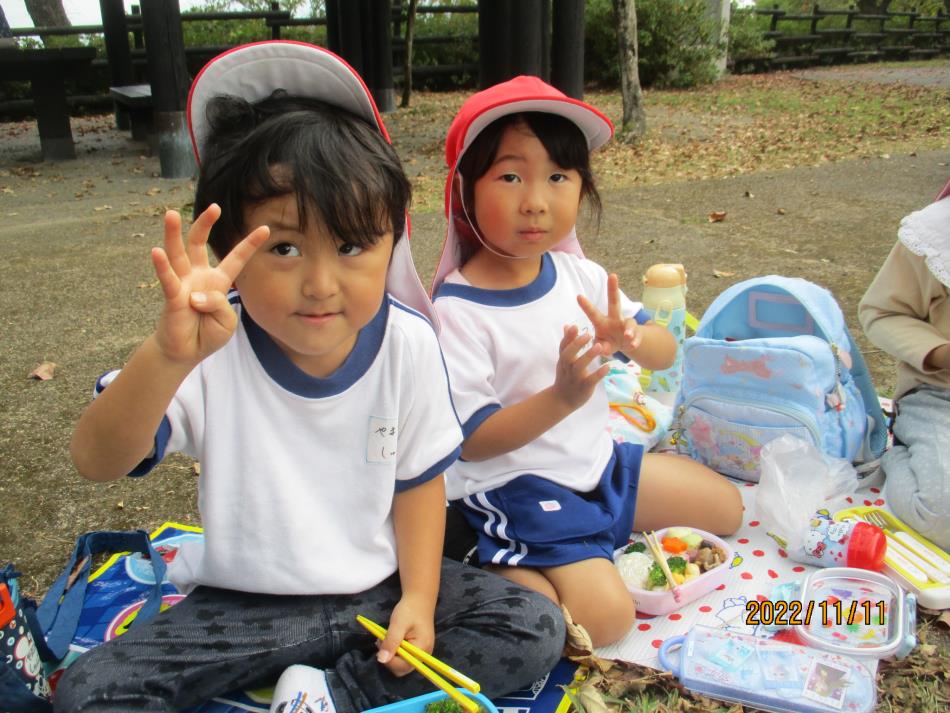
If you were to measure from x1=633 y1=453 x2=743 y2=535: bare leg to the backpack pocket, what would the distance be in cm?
25

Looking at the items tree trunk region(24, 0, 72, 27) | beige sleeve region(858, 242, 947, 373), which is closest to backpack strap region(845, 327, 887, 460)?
beige sleeve region(858, 242, 947, 373)

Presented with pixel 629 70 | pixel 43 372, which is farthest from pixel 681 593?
pixel 629 70

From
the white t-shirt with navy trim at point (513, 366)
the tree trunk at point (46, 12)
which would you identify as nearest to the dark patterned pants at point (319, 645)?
the white t-shirt with navy trim at point (513, 366)

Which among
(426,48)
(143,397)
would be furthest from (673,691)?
(426,48)

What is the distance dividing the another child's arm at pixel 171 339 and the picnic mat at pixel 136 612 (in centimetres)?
67

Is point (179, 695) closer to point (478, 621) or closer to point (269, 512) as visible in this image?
point (269, 512)

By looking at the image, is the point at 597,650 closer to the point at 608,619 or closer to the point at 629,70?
the point at 608,619

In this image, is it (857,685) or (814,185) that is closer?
(857,685)

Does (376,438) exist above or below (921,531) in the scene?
above

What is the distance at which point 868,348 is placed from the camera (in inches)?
144

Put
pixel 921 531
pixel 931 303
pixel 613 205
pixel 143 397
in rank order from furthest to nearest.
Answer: pixel 613 205, pixel 931 303, pixel 921 531, pixel 143 397

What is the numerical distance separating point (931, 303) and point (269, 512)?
2036 mm

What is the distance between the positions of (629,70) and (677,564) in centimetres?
755

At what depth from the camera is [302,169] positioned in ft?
5.01
